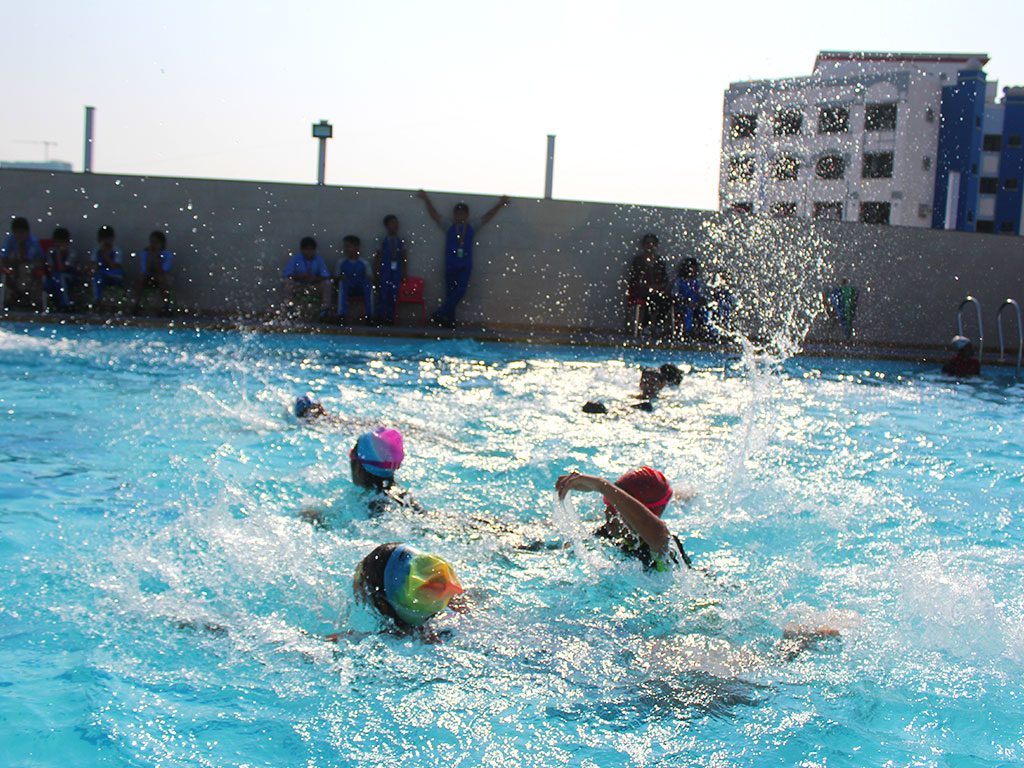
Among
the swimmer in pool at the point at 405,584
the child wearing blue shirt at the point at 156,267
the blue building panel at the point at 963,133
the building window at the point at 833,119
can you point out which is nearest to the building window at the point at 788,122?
the building window at the point at 833,119

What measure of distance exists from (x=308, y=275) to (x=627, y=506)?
11086mm

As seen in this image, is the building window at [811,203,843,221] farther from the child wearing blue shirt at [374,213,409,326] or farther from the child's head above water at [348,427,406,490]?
the child's head above water at [348,427,406,490]

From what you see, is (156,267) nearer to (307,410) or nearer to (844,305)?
(307,410)

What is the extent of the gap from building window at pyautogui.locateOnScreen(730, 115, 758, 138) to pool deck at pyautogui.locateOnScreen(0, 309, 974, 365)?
30.1 meters

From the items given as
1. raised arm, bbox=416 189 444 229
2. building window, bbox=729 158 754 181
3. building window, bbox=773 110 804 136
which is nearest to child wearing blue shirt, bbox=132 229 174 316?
raised arm, bbox=416 189 444 229

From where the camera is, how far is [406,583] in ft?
11.5

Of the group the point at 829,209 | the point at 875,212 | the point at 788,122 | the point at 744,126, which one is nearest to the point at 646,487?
the point at 875,212

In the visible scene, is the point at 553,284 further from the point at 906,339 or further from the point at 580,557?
the point at 580,557

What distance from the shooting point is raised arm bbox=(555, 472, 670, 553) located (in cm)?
386

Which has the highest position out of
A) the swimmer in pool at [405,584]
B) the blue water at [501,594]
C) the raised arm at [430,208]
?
the raised arm at [430,208]

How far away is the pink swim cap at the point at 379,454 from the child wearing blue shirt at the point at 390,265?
9.58 m

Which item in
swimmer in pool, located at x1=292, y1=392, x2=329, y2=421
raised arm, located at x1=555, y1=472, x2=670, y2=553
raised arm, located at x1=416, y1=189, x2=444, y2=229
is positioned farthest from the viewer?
raised arm, located at x1=416, y1=189, x2=444, y2=229

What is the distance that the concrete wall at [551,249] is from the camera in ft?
48.8

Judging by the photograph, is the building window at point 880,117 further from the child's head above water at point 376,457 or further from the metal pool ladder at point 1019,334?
the child's head above water at point 376,457
